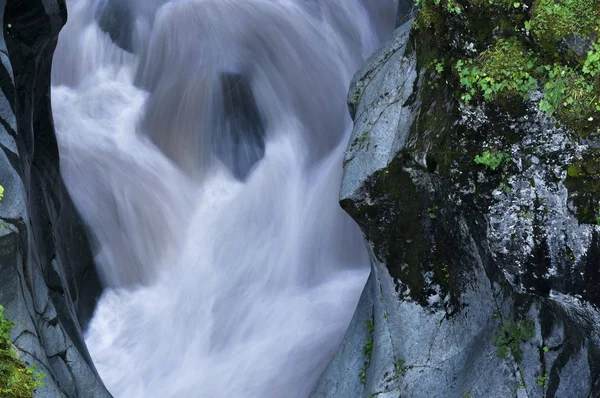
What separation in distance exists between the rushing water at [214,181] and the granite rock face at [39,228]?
611mm

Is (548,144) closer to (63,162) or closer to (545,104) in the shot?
(545,104)

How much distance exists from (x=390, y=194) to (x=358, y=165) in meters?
0.48

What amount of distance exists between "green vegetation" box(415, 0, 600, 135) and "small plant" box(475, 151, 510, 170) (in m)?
0.38

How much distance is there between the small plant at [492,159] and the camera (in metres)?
5.80

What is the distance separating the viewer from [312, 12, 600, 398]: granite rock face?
546 cm

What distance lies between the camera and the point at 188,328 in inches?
391

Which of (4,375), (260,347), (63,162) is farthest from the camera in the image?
(63,162)

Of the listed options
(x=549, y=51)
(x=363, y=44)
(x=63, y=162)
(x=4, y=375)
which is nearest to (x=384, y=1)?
(x=363, y=44)

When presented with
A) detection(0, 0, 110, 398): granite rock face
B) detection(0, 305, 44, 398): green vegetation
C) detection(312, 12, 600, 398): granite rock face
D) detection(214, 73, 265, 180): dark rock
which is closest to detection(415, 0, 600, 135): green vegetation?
detection(312, 12, 600, 398): granite rock face

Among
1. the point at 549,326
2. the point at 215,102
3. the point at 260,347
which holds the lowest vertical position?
the point at 549,326

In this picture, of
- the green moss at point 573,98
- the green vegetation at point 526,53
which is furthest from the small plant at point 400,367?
the green moss at point 573,98

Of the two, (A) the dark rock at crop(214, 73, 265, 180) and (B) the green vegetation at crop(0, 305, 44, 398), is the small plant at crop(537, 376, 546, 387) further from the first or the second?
(A) the dark rock at crop(214, 73, 265, 180)

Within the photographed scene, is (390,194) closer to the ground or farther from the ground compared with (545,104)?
farther from the ground

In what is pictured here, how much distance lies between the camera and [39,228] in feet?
27.1
